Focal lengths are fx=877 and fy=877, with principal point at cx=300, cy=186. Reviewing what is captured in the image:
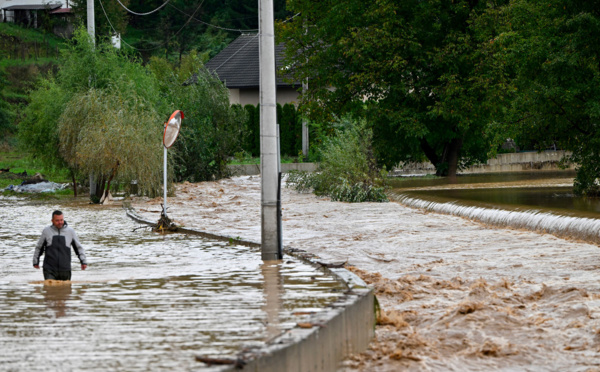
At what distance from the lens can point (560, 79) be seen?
20141mm

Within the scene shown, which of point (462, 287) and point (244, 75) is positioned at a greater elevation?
point (244, 75)

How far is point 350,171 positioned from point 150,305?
62.1ft

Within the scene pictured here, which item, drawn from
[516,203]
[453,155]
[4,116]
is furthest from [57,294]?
[4,116]

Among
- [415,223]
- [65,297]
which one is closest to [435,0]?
[415,223]

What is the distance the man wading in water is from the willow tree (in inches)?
651

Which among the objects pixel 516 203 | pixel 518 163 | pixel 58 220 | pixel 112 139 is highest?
pixel 112 139

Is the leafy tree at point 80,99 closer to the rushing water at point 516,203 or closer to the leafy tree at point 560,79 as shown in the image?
the rushing water at point 516,203

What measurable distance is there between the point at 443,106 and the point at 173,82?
52.5ft

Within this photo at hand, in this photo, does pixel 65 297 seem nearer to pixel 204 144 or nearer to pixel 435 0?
pixel 435 0

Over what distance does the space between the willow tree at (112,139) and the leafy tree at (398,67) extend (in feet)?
25.0

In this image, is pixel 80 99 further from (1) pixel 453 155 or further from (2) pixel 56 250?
(2) pixel 56 250

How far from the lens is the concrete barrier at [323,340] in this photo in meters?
5.86

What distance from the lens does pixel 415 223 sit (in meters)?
18.9

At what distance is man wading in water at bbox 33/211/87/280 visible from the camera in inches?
417
